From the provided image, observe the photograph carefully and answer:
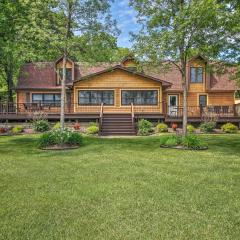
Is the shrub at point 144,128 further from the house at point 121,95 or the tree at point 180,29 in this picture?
the tree at point 180,29

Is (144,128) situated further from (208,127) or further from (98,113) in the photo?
(98,113)

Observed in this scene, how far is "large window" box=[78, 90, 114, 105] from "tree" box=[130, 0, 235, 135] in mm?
14335

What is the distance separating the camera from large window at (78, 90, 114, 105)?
31.9 m

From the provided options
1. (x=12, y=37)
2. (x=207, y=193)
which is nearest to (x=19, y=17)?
(x=12, y=37)

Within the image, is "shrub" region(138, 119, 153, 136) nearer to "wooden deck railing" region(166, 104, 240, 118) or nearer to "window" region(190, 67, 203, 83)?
"wooden deck railing" region(166, 104, 240, 118)

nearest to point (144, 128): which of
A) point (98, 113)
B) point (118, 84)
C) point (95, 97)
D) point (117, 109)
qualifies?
point (98, 113)

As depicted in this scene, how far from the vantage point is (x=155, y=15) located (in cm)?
1703

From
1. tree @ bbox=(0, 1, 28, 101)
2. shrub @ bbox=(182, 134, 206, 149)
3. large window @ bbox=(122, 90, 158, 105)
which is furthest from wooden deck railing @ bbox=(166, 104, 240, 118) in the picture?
tree @ bbox=(0, 1, 28, 101)

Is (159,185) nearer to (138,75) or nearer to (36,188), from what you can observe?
(36,188)

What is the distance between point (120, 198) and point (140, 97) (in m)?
25.0

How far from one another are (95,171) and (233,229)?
18.6 feet

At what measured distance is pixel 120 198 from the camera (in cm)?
730

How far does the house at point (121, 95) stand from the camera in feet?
96.4

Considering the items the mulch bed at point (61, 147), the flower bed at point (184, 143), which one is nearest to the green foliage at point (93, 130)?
the mulch bed at point (61, 147)
